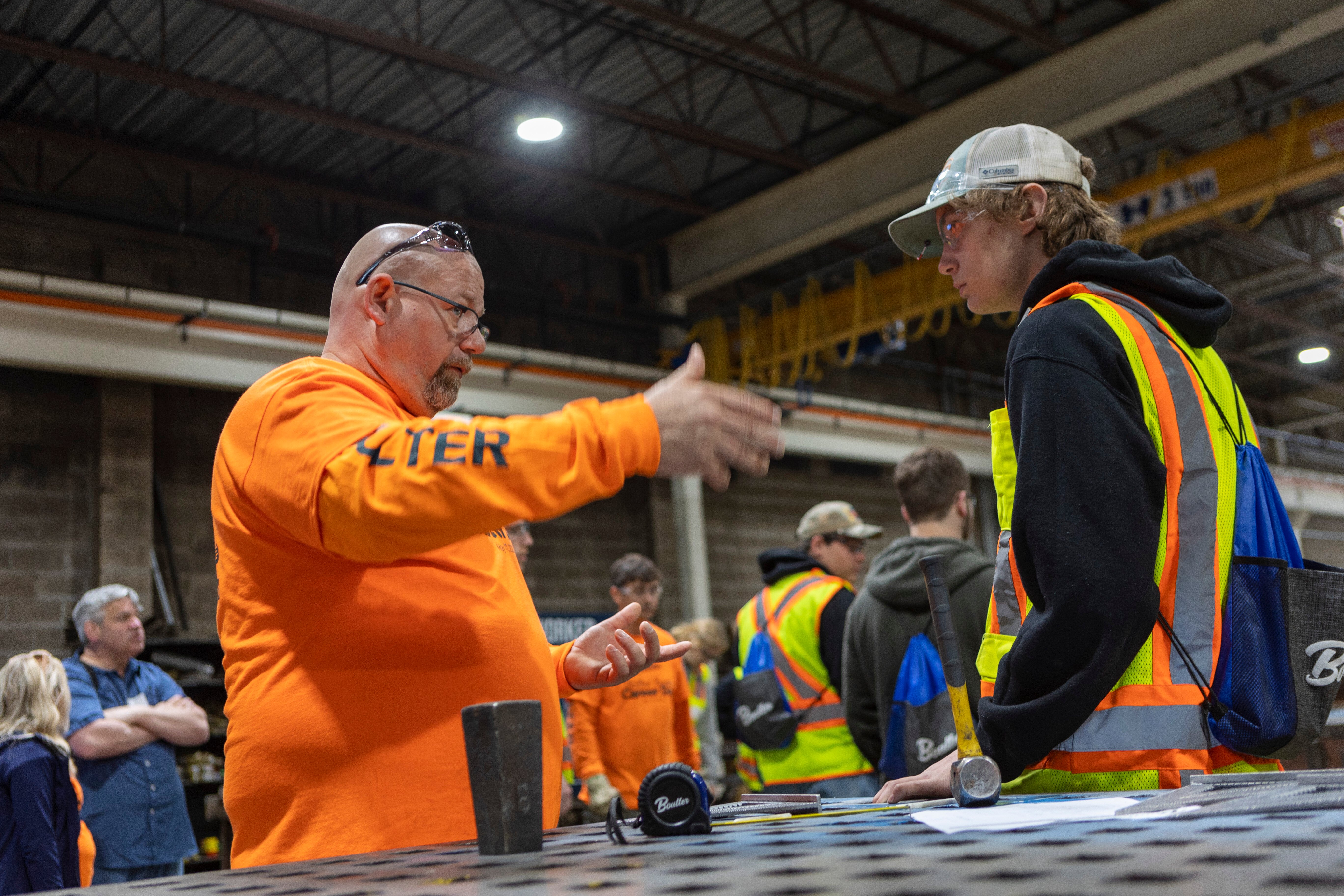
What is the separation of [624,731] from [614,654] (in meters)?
4.26

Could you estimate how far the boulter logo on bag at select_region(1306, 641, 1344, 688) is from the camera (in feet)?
5.45

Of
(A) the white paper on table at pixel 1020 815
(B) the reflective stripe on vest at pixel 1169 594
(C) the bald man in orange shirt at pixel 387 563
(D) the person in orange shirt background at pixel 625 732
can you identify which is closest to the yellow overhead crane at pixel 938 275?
(D) the person in orange shirt background at pixel 625 732

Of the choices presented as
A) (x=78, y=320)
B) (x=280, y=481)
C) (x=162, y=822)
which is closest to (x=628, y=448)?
(x=280, y=481)

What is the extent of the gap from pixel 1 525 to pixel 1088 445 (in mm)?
9517

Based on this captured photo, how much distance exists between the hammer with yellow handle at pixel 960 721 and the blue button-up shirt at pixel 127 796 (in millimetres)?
4550

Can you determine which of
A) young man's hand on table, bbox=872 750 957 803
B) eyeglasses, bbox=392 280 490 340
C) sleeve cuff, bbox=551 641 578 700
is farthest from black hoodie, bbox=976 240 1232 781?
eyeglasses, bbox=392 280 490 340

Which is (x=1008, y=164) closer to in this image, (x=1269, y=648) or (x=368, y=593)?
(x=1269, y=648)

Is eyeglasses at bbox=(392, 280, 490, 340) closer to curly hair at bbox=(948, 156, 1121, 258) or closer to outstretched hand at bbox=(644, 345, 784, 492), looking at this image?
outstretched hand at bbox=(644, 345, 784, 492)

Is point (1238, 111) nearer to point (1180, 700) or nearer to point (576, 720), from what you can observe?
point (576, 720)

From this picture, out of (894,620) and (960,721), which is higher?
(894,620)

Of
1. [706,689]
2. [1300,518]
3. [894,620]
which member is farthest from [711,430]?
[1300,518]

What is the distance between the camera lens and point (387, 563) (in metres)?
1.77

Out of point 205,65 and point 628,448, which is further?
point 205,65

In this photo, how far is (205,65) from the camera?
9.02 metres
